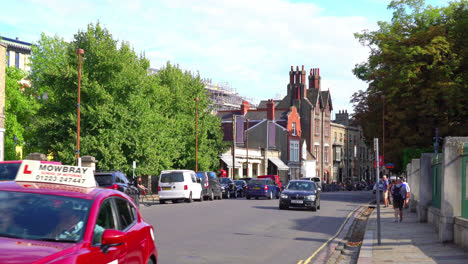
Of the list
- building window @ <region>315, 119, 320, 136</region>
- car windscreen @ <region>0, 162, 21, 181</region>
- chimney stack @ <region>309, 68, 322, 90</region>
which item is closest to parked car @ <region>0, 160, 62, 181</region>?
car windscreen @ <region>0, 162, 21, 181</region>

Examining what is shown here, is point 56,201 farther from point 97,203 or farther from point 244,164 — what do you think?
point 244,164

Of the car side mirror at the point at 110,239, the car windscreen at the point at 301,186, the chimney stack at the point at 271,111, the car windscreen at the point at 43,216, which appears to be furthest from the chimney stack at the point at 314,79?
the car side mirror at the point at 110,239

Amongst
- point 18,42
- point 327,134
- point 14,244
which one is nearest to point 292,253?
point 14,244

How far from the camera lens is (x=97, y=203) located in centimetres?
621

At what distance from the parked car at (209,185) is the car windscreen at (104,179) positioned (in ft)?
57.4

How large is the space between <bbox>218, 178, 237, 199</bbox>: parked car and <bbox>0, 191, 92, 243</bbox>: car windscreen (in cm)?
4405

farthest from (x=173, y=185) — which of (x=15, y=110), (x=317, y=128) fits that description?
(x=317, y=128)

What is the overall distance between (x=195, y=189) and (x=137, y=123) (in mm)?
8353

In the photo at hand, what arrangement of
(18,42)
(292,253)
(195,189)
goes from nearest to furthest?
1. (292,253)
2. (195,189)
3. (18,42)

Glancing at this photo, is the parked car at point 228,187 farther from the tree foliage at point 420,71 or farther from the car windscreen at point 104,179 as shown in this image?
the car windscreen at point 104,179

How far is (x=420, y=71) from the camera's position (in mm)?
44094

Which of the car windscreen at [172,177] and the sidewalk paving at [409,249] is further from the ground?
the car windscreen at [172,177]

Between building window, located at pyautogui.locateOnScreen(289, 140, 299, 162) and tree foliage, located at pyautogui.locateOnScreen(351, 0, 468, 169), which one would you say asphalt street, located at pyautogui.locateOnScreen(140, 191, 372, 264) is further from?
building window, located at pyautogui.locateOnScreen(289, 140, 299, 162)

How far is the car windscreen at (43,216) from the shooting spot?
18.7 feet
